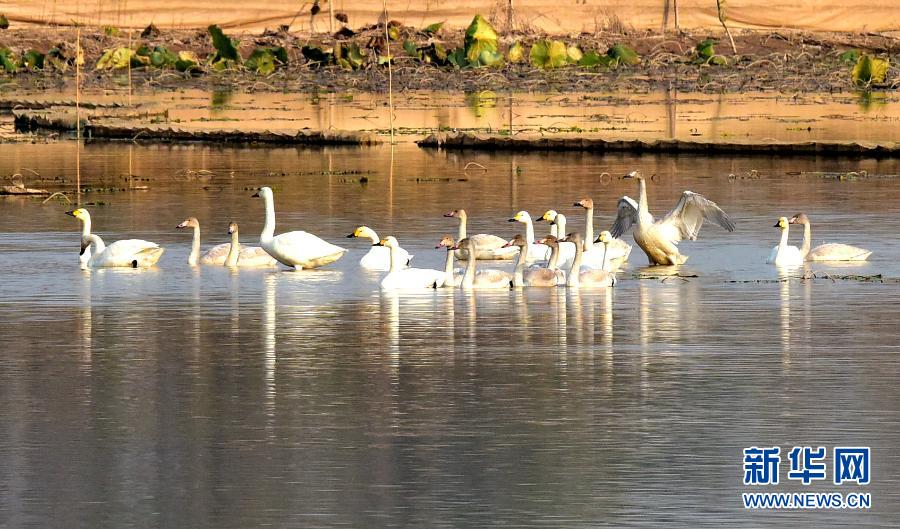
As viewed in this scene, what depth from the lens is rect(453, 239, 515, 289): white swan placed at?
1939 cm

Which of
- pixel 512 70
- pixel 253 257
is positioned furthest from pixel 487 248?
pixel 512 70

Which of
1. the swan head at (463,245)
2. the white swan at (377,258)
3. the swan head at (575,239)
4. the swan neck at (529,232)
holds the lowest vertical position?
the white swan at (377,258)

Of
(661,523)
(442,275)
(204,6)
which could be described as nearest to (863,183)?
(442,275)

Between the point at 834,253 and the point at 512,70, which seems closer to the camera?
the point at 834,253

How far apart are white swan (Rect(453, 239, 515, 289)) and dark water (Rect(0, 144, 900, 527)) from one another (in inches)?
13.8

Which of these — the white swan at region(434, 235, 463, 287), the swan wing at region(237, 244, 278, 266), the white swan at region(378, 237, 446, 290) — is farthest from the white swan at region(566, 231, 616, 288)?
the swan wing at region(237, 244, 278, 266)

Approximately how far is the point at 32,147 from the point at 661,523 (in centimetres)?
3577

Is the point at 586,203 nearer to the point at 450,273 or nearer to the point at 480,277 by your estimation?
the point at 480,277

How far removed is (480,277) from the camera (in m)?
19.6

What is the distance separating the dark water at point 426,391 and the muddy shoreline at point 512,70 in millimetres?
45262

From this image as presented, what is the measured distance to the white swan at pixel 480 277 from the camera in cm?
1939

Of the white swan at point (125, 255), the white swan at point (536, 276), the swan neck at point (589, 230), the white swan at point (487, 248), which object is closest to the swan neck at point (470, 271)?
the white swan at point (536, 276)

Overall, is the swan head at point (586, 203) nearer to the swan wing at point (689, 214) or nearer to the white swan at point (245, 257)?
the swan wing at point (689, 214)

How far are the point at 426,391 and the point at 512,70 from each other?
63.1 metres
